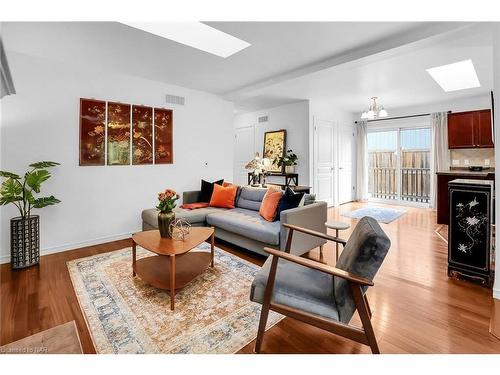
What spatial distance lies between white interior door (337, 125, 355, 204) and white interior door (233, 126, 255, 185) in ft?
7.79

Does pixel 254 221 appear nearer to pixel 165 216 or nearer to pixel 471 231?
pixel 165 216

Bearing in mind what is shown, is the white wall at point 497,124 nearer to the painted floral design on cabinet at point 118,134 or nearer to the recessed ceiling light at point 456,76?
the recessed ceiling light at point 456,76

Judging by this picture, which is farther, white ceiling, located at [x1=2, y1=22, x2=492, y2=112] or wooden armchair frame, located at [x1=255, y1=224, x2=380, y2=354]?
white ceiling, located at [x1=2, y1=22, x2=492, y2=112]

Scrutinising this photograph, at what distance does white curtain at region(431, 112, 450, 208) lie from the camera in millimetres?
5828

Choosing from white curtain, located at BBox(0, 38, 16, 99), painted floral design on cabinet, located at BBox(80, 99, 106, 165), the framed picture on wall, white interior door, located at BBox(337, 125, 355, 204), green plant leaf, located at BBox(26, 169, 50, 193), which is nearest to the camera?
white curtain, located at BBox(0, 38, 16, 99)

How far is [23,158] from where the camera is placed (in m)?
3.17

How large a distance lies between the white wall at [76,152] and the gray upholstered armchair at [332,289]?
3130 millimetres

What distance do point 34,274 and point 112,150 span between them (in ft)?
6.18

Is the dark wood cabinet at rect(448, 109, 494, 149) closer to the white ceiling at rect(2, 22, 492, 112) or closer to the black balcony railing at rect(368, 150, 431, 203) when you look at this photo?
the white ceiling at rect(2, 22, 492, 112)

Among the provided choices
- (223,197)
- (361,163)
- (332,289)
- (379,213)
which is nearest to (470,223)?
(332,289)

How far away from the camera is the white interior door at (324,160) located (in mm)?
6129

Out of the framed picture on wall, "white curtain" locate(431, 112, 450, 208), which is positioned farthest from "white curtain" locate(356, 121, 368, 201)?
the framed picture on wall
